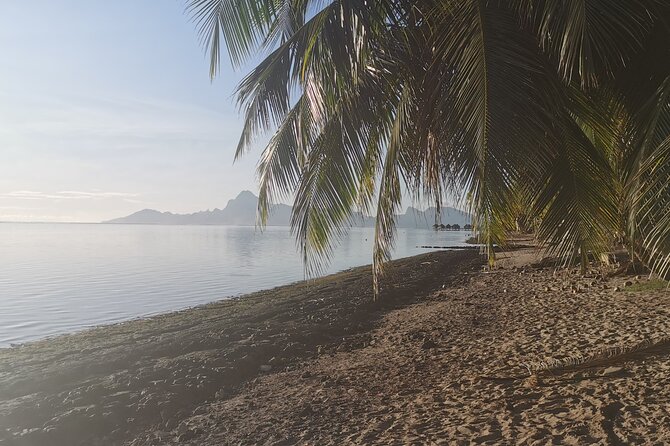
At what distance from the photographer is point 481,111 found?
3.99 m

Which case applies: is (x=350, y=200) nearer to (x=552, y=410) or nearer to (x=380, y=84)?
(x=380, y=84)

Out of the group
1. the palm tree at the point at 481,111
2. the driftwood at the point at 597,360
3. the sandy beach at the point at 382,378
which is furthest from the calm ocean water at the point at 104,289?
the driftwood at the point at 597,360

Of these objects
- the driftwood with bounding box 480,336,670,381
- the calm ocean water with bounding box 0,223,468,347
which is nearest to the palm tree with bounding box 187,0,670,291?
the driftwood with bounding box 480,336,670,381

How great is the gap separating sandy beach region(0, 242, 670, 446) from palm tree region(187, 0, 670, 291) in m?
1.23

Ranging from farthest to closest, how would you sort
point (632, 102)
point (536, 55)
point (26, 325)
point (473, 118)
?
point (26, 325) < point (632, 102) < point (536, 55) < point (473, 118)

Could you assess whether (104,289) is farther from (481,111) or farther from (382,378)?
(481,111)

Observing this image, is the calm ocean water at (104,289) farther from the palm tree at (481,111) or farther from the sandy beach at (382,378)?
the palm tree at (481,111)

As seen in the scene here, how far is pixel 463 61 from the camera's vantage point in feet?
14.3

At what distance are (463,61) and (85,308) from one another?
57.7 ft

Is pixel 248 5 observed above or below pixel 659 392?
above

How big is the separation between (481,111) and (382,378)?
3.51 metres

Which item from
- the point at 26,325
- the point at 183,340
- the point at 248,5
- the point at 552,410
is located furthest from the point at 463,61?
the point at 26,325

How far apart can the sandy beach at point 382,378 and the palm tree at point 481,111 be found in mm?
1226

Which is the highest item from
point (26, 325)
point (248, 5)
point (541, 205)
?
point (248, 5)
